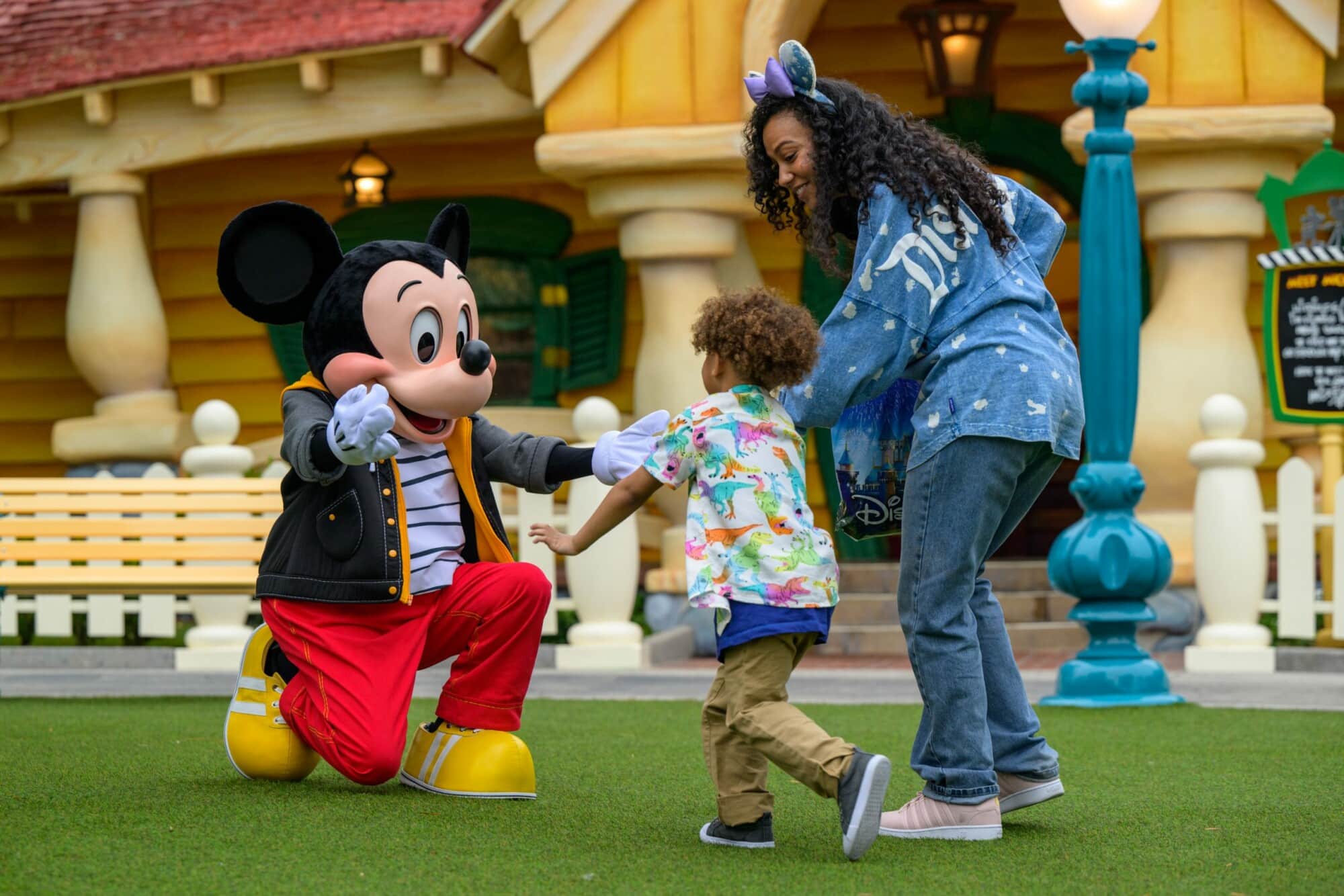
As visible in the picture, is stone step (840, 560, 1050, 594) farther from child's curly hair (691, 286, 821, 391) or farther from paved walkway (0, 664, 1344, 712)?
child's curly hair (691, 286, 821, 391)

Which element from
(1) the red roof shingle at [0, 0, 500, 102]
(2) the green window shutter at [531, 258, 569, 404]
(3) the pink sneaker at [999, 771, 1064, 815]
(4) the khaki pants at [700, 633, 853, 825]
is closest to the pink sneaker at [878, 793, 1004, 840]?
(3) the pink sneaker at [999, 771, 1064, 815]

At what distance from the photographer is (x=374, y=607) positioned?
3955mm

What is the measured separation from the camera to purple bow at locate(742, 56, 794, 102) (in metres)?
3.40

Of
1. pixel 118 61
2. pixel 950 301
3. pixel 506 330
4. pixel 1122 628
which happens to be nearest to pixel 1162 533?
pixel 1122 628

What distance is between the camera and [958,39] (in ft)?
28.2

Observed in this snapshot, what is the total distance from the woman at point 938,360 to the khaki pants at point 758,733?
240mm

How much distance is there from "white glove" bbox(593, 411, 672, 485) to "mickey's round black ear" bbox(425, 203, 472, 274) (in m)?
0.64

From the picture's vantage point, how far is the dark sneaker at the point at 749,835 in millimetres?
3324

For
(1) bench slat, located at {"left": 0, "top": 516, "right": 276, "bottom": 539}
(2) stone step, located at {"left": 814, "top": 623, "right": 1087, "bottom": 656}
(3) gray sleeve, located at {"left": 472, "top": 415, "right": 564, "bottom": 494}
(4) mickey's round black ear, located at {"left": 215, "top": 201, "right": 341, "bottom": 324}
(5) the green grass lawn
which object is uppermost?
(4) mickey's round black ear, located at {"left": 215, "top": 201, "right": 341, "bottom": 324}

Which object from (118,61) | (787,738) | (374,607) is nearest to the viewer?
(787,738)

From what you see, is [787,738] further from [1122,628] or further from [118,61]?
[118,61]

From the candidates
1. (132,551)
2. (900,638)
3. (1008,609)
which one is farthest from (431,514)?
(1008,609)

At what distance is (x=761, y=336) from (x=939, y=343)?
0.35 metres

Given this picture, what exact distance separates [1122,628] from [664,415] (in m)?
2.71
